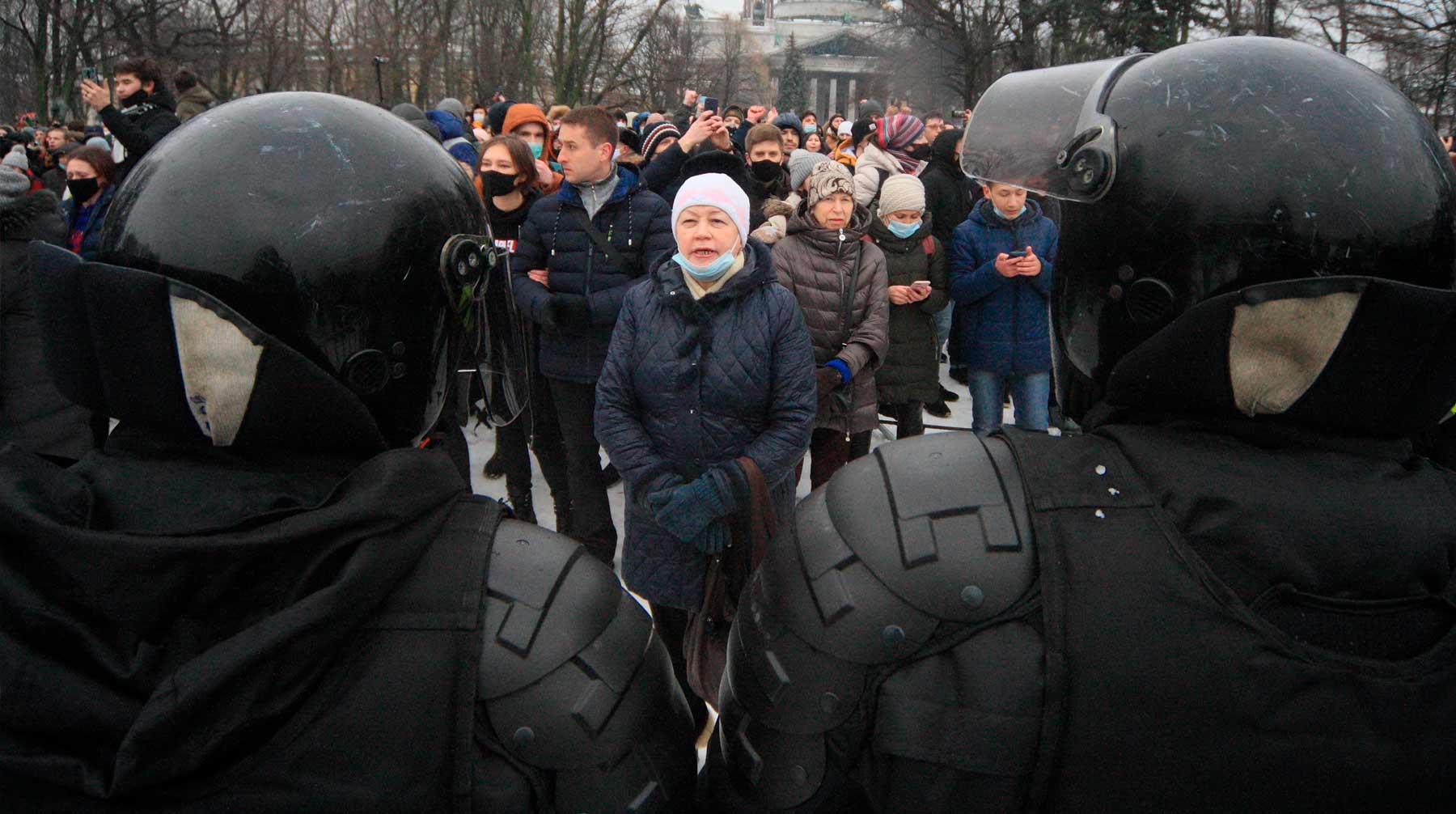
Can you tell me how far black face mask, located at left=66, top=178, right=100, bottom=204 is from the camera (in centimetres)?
529

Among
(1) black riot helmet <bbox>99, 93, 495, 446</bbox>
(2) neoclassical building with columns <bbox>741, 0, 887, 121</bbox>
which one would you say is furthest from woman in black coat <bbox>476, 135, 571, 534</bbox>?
(2) neoclassical building with columns <bbox>741, 0, 887, 121</bbox>

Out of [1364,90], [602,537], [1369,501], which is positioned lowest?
[602,537]

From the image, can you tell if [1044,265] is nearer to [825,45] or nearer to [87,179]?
[87,179]

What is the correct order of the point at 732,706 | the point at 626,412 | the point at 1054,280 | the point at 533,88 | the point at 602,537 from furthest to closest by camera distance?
the point at 533,88
the point at 602,537
the point at 626,412
the point at 1054,280
the point at 732,706

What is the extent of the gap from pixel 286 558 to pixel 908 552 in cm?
74

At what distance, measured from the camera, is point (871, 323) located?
4281 millimetres

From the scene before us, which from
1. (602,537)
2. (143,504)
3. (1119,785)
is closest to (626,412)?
(602,537)

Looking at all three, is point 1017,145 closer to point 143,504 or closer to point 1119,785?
point 1119,785

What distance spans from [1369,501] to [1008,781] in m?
0.55

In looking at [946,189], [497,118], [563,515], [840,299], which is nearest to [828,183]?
[840,299]

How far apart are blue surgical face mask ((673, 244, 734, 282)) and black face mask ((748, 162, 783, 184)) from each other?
10.3 feet

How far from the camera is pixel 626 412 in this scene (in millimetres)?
3082

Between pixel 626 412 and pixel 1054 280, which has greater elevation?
pixel 1054 280

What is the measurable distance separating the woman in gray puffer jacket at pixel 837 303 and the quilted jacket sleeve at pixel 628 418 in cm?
122
